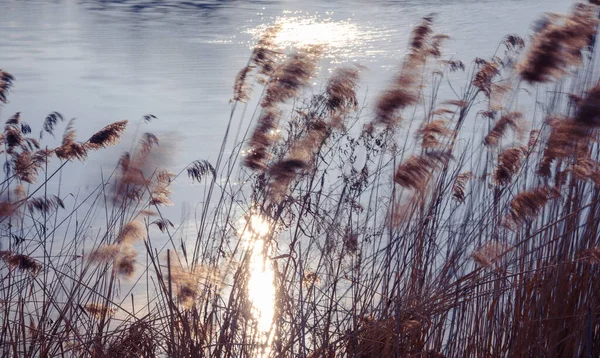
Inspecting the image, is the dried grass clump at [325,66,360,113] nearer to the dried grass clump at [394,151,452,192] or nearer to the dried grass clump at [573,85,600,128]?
the dried grass clump at [394,151,452,192]

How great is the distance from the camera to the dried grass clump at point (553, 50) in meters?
1.86

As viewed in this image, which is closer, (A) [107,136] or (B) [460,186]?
(A) [107,136]

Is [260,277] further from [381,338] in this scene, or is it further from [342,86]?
[342,86]

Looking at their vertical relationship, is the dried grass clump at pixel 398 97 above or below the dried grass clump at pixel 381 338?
above

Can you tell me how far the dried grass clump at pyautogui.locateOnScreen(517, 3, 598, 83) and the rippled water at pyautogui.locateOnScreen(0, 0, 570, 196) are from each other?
2098mm

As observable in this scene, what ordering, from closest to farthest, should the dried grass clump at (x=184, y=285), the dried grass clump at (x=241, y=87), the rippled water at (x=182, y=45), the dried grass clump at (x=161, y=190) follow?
the dried grass clump at (x=184, y=285), the dried grass clump at (x=161, y=190), the dried grass clump at (x=241, y=87), the rippled water at (x=182, y=45)

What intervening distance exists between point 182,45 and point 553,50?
8.42 m

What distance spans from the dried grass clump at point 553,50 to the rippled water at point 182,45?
210 centimetres

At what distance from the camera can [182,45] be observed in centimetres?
994

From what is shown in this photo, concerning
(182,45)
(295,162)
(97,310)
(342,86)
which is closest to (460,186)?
(342,86)

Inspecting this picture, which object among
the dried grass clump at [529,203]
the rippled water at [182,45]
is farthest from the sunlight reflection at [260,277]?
the rippled water at [182,45]

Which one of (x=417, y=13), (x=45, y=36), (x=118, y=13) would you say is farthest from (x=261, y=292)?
(x=118, y=13)

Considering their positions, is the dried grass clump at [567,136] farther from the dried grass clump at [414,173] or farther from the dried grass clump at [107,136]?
the dried grass clump at [107,136]

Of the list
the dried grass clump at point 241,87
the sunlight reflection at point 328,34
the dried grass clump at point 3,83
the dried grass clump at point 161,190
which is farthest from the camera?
the sunlight reflection at point 328,34
